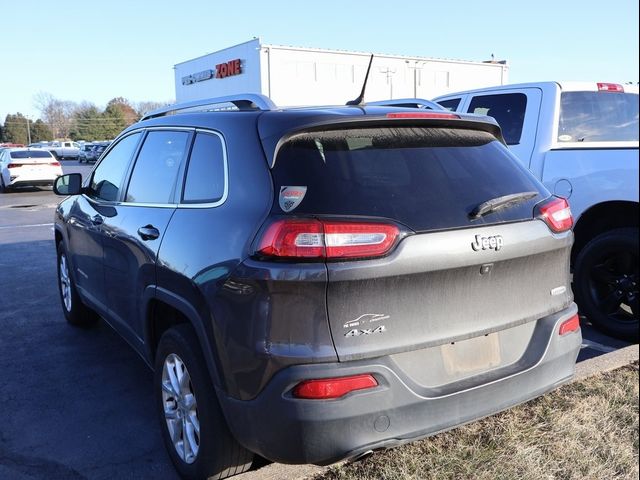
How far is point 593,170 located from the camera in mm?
4750

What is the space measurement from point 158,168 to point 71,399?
1737 millimetres

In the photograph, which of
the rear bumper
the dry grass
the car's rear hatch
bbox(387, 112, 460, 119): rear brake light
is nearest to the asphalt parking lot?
the dry grass

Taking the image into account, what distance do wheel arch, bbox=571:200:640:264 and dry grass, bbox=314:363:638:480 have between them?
5.52ft

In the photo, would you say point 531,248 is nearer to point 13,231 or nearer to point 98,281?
point 98,281

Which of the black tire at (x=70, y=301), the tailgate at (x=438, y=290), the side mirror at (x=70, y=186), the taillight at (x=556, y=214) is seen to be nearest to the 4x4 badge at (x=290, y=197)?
the tailgate at (x=438, y=290)

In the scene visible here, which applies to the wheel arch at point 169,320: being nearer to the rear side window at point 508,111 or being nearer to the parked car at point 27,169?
the rear side window at point 508,111

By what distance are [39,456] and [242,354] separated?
1728 millimetres

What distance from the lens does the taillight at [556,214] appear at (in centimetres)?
281

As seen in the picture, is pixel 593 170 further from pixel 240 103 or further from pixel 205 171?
pixel 205 171

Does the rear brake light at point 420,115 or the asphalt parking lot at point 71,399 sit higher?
the rear brake light at point 420,115

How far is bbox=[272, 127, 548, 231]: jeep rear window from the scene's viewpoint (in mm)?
2400

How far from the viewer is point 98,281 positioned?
427cm

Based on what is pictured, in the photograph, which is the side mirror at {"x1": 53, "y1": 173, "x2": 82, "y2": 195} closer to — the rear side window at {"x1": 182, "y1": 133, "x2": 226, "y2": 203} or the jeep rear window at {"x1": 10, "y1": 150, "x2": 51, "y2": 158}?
the rear side window at {"x1": 182, "y1": 133, "x2": 226, "y2": 203}

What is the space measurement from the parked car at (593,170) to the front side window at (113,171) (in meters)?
3.49
